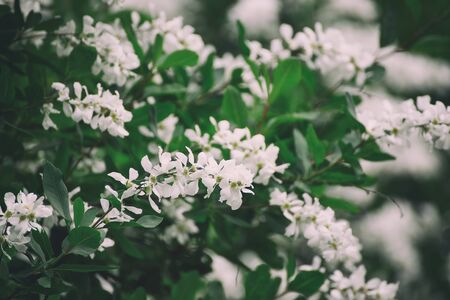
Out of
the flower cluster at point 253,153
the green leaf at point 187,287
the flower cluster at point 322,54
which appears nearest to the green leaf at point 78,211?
the flower cluster at point 253,153

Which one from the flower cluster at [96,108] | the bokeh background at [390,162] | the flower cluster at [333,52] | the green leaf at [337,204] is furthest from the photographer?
the bokeh background at [390,162]

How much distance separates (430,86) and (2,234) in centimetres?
503

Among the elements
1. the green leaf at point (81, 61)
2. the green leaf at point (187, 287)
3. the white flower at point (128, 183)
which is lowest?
the green leaf at point (187, 287)

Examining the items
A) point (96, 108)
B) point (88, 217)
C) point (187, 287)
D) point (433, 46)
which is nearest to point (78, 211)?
point (88, 217)

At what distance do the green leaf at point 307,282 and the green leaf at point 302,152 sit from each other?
0.26 meters

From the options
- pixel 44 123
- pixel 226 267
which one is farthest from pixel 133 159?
pixel 226 267

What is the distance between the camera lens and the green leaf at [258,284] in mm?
1445

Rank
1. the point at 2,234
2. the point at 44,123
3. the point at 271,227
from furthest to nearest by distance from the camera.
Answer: the point at 271,227
the point at 44,123
the point at 2,234

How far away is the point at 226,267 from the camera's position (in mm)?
3418

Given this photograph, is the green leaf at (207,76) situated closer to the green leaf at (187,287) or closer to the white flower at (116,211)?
the green leaf at (187,287)

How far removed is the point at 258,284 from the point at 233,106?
452 mm

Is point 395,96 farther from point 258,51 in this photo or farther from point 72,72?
point 72,72

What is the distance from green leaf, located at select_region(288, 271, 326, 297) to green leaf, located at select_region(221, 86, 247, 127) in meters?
0.43

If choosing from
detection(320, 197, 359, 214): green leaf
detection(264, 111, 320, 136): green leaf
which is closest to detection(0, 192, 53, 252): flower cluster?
detection(264, 111, 320, 136): green leaf
